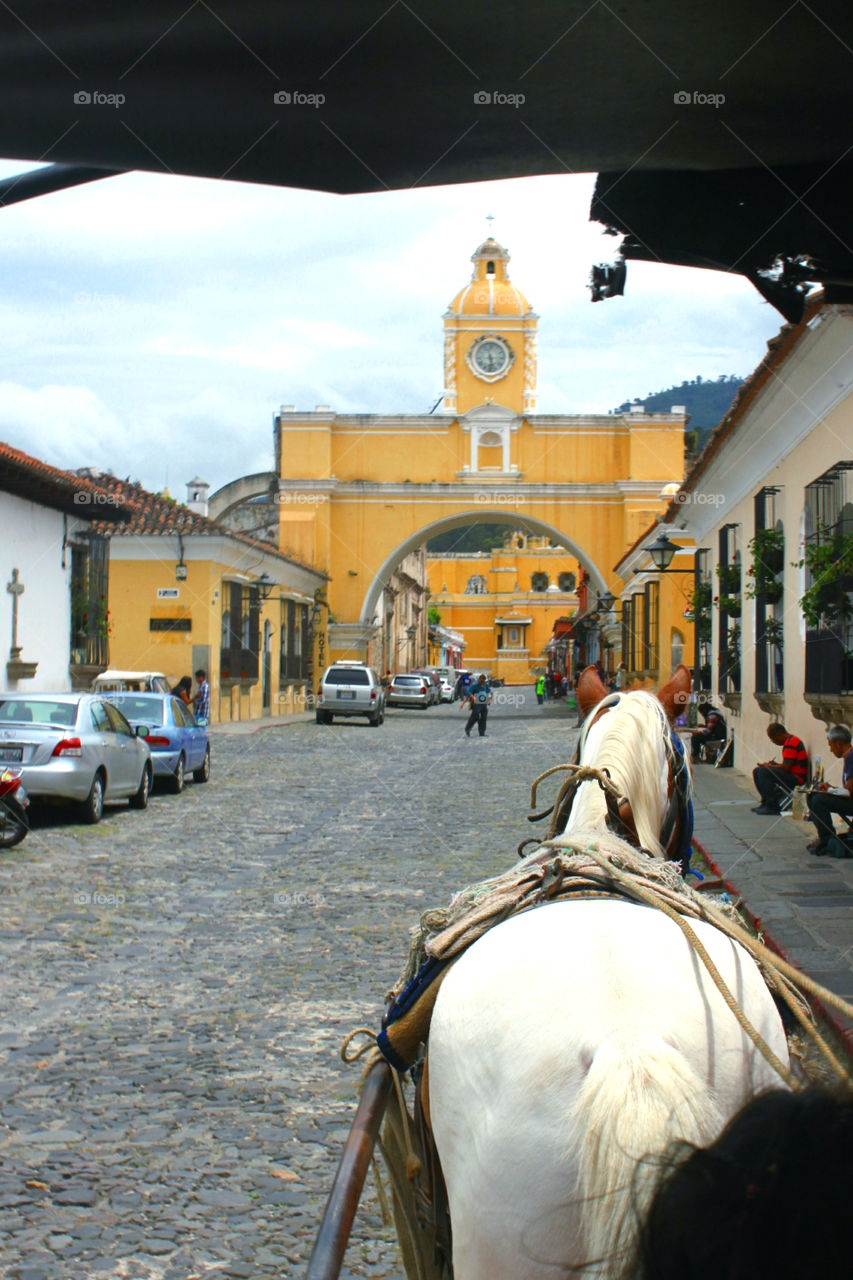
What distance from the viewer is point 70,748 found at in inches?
431

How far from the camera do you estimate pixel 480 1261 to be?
1773mm

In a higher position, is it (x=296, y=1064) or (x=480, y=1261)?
(x=480, y=1261)

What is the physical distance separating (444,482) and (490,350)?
6086 millimetres

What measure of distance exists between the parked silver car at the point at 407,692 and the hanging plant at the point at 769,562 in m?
30.3

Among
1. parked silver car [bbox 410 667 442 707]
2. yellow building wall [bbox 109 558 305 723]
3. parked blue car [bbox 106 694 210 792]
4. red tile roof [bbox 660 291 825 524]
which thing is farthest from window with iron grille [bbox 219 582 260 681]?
red tile roof [bbox 660 291 825 524]

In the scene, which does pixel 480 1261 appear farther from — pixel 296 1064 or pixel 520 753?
pixel 520 753

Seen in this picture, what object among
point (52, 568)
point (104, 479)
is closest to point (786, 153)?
point (52, 568)

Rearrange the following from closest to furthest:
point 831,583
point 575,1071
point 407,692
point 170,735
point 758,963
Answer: point 575,1071 < point 758,963 < point 831,583 < point 170,735 < point 407,692

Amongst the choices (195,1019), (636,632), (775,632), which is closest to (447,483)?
(636,632)

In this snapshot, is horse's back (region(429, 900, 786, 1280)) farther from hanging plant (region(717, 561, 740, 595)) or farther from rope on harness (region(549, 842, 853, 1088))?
hanging plant (region(717, 561, 740, 595))

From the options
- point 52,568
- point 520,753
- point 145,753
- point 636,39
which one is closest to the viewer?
Answer: point 636,39

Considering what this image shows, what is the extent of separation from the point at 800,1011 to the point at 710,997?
276 mm

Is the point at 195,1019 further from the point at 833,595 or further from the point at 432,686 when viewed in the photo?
the point at 432,686

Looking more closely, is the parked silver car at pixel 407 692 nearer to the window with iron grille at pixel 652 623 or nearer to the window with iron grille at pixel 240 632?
the window with iron grille at pixel 240 632
